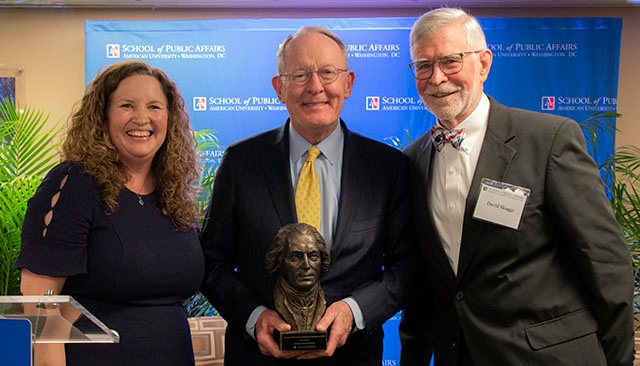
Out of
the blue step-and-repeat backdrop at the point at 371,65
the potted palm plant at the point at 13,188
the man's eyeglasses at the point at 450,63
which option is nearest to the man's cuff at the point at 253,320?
the man's eyeglasses at the point at 450,63

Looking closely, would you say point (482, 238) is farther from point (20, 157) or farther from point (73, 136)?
point (20, 157)

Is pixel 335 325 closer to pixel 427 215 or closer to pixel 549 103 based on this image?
pixel 427 215

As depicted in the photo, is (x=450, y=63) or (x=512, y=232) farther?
(x=450, y=63)

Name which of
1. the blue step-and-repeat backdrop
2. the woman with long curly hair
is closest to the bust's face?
the woman with long curly hair

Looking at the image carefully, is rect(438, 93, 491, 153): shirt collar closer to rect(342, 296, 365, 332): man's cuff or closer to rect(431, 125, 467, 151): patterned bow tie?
rect(431, 125, 467, 151): patterned bow tie

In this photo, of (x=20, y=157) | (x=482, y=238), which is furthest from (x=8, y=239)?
(x=482, y=238)

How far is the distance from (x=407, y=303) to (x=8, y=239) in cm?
259

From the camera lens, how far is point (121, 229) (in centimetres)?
250

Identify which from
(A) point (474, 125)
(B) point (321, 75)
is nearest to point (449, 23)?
(A) point (474, 125)

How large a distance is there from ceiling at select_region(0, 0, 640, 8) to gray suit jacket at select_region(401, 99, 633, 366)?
3767 mm

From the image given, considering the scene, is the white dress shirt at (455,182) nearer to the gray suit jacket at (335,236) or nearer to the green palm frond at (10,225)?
the gray suit jacket at (335,236)

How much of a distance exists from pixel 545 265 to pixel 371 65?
11.7ft

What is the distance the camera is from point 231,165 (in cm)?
279

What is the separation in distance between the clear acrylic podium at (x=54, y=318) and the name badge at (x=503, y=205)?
57.9 inches
